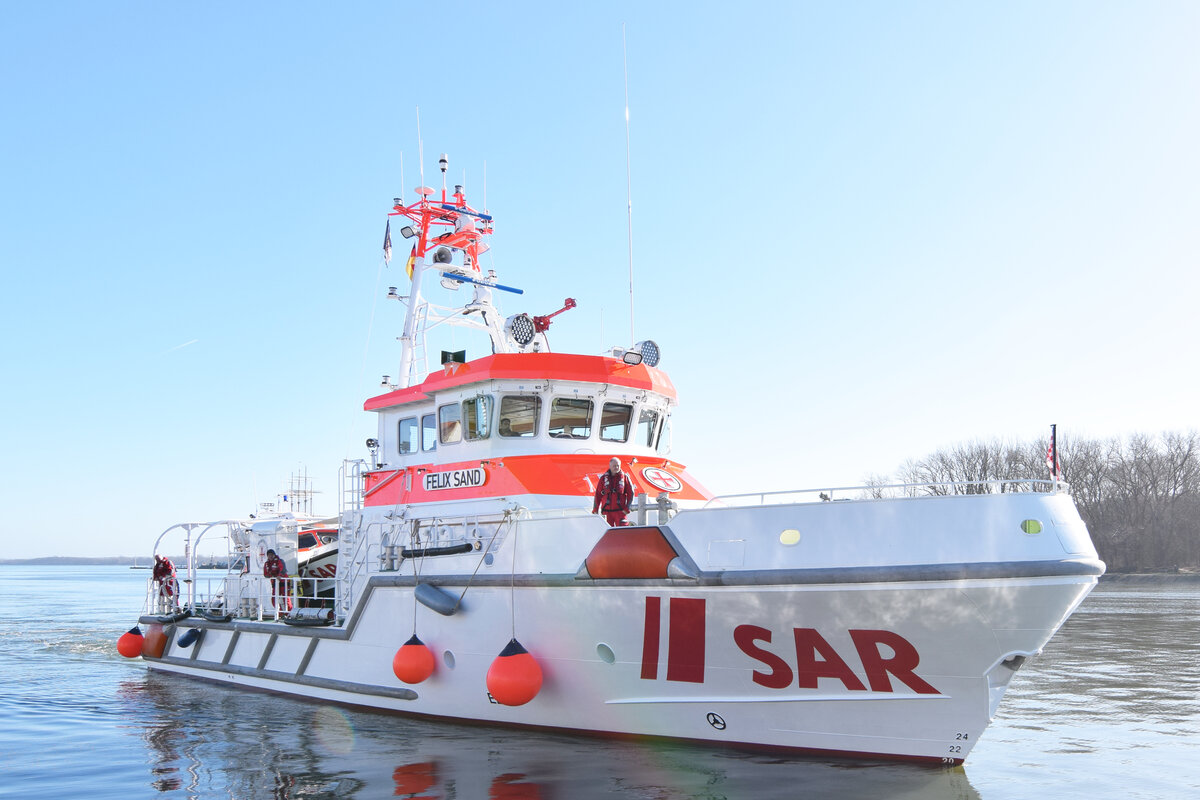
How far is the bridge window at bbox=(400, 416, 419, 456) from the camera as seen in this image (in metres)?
11.6

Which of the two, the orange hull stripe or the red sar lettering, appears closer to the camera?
the red sar lettering

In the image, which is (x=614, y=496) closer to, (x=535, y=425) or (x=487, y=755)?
(x=535, y=425)

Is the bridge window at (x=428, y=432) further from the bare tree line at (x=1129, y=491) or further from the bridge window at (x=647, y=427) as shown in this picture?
the bare tree line at (x=1129, y=491)

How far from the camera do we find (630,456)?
10719 millimetres

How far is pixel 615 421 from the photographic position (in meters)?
10.8

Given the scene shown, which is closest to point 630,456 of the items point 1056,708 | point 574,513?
point 574,513

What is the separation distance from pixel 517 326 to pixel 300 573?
5296 mm

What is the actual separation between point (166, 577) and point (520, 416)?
828cm

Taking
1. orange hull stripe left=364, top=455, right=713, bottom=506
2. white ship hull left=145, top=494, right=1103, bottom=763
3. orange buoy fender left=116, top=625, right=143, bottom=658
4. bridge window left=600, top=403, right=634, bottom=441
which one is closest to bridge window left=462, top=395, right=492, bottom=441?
orange hull stripe left=364, top=455, right=713, bottom=506

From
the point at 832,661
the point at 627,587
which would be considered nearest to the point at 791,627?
the point at 832,661

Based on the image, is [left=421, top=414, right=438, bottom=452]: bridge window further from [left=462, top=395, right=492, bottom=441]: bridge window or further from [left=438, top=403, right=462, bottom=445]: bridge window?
[left=462, top=395, right=492, bottom=441]: bridge window

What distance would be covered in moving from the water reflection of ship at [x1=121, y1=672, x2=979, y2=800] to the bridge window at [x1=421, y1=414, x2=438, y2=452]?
3193 mm

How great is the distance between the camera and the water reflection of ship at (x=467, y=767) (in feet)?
23.8

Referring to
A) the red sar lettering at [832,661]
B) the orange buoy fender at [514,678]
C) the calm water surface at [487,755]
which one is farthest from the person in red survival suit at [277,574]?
the red sar lettering at [832,661]
